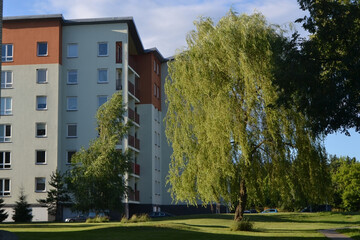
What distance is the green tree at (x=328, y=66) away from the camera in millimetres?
21156

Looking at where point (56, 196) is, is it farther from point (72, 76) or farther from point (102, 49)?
point (102, 49)

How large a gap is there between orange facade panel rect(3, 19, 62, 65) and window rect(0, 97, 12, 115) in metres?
3.96

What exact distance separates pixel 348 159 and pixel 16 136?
71.1 m

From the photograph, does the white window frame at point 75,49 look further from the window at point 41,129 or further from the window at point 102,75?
the window at point 41,129

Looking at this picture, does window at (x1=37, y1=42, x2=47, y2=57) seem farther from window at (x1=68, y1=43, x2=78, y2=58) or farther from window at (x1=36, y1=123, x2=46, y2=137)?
window at (x1=36, y1=123, x2=46, y2=137)

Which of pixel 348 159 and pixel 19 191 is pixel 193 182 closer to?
pixel 19 191

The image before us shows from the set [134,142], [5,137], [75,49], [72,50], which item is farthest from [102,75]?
[5,137]

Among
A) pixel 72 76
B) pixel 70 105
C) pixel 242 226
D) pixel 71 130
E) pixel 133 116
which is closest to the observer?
pixel 242 226

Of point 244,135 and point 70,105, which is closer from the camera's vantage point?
point 244,135

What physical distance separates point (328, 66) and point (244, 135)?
6669 mm

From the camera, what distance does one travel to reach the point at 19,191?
55.8 m

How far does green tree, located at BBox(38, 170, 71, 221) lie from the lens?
168 ft

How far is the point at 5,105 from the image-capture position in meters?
58.2

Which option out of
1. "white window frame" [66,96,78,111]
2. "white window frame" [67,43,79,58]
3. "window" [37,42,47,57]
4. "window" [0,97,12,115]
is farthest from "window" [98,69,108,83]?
"window" [0,97,12,115]
